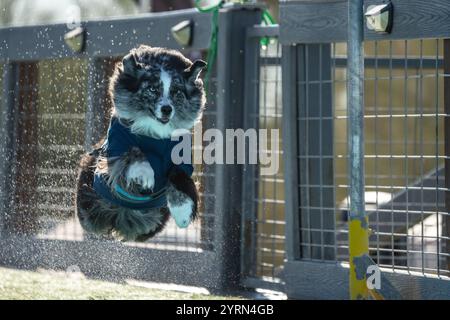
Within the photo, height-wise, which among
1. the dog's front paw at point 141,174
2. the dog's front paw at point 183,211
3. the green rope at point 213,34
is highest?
the green rope at point 213,34

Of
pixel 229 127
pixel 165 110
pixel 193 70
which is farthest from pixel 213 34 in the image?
pixel 165 110

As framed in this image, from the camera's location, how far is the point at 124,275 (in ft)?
21.8

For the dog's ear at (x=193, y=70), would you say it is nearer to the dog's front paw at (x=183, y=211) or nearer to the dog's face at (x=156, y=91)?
the dog's face at (x=156, y=91)

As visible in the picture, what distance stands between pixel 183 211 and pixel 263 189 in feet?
5.56

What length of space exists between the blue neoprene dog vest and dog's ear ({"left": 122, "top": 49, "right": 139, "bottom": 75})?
0.25 meters

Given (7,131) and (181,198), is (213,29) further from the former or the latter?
(7,131)

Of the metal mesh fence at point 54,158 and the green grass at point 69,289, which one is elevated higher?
the metal mesh fence at point 54,158

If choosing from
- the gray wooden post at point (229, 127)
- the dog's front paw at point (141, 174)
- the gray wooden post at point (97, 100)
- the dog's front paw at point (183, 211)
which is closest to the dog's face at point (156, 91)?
the dog's front paw at point (141, 174)

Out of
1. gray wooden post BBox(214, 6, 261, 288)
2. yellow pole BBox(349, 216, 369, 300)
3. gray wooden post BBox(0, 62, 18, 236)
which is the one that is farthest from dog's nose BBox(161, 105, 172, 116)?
gray wooden post BBox(0, 62, 18, 236)

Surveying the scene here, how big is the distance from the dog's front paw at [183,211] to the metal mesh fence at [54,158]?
1413 millimetres

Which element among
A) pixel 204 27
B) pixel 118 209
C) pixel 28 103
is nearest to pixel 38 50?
pixel 28 103

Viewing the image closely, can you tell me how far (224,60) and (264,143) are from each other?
0.58 meters

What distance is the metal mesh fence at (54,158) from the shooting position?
23.0 ft

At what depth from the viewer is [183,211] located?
534cm
